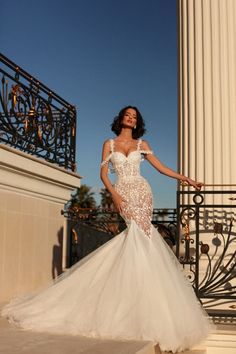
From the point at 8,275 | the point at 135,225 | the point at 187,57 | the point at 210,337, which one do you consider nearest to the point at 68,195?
the point at 8,275

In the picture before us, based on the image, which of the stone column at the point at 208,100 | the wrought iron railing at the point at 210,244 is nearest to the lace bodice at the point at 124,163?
the wrought iron railing at the point at 210,244

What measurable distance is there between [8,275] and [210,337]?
2698 millimetres

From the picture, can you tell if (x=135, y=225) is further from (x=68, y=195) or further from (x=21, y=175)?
(x=68, y=195)

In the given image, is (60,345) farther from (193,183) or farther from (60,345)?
(193,183)

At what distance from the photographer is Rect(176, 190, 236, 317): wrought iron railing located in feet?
17.5

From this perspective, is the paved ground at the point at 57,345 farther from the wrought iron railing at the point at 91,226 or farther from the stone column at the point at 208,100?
the wrought iron railing at the point at 91,226

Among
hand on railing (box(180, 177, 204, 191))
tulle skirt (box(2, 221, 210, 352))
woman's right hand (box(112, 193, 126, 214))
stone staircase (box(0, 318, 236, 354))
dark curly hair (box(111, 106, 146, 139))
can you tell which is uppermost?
→ dark curly hair (box(111, 106, 146, 139))

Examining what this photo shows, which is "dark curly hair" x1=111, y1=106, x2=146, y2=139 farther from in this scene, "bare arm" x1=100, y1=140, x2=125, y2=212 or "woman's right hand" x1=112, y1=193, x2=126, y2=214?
"woman's right hand" x1=112, y1=193, x2=126, y2=214

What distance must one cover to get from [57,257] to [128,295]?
3498 mm

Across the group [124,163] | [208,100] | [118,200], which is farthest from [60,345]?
[208,100]

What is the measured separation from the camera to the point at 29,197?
6703mm

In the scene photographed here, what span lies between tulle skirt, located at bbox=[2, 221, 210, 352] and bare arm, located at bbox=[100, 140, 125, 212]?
10.1 inches

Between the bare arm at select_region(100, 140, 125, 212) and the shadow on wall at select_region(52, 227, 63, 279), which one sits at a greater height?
the bare arm at select_region(100, 140, 125, 212)

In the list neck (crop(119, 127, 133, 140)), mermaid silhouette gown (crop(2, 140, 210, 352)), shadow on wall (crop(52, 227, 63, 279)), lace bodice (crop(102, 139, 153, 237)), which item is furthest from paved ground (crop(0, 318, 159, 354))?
shadow on wall (crop(52, 227, 63, 279))
